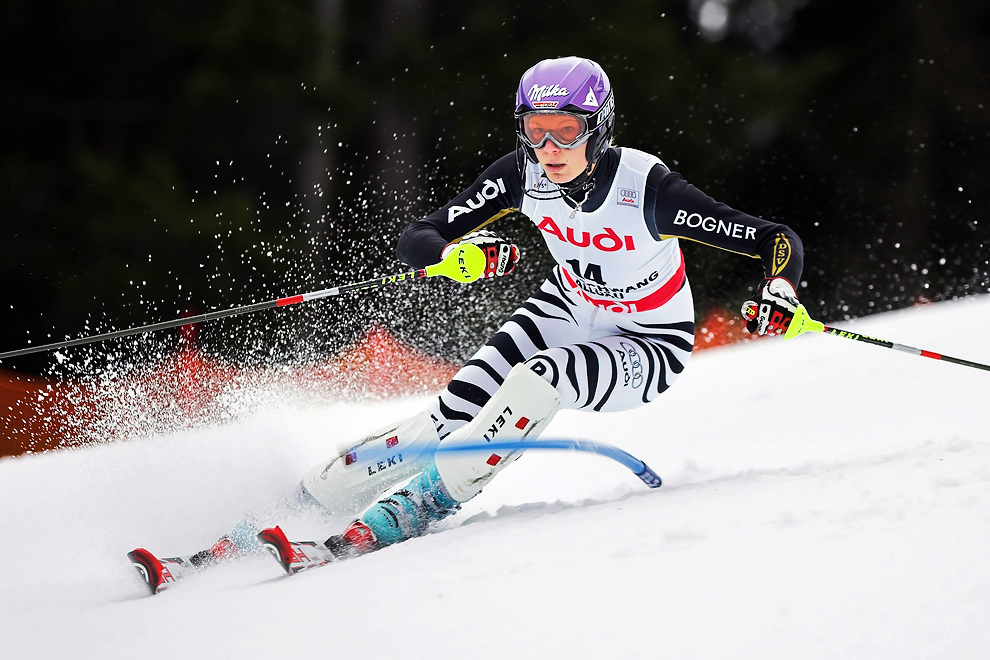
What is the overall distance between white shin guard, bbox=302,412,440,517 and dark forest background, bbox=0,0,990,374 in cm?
498

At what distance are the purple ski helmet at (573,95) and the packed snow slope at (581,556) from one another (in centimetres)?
101

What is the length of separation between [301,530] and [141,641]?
0.91 meters

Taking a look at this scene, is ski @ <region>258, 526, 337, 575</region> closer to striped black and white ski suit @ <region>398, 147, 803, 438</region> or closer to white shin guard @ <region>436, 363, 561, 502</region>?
white shin guard @ <region>436, 363, 561, 502</region>

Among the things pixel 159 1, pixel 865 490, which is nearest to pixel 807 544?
pixel 865 490

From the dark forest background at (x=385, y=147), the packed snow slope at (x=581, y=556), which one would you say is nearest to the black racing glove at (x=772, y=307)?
the packed snow slope at (x=581, y=556)

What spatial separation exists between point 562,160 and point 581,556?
1179 mm

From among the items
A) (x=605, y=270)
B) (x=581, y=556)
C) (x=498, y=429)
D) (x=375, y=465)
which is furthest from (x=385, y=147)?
(x=581, y=556)

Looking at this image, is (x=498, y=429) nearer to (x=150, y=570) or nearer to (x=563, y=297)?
(x=563, y=297)

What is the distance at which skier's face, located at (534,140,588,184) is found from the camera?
9.04ft

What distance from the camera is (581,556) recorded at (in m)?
2.04

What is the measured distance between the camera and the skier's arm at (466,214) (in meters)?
3.03

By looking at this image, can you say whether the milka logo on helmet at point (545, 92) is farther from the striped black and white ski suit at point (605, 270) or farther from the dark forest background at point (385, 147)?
the dark forest background at point (385, 147)

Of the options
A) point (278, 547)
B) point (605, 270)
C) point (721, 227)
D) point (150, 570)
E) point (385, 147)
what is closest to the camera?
point (278, 547)

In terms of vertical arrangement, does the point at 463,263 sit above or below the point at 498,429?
above
